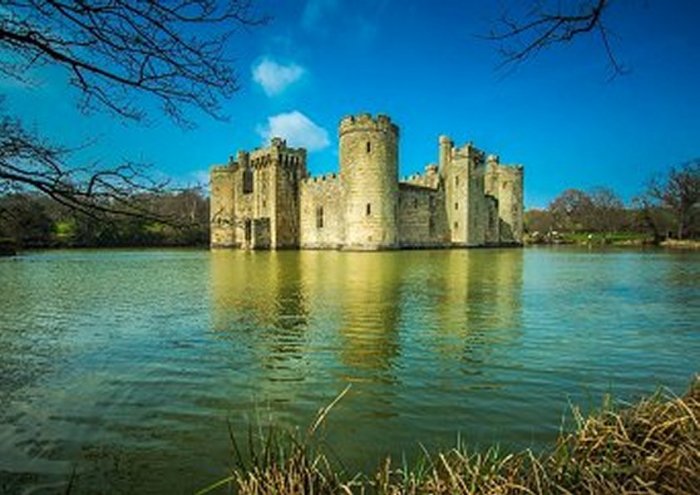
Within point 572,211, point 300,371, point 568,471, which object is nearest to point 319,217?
point 300,371

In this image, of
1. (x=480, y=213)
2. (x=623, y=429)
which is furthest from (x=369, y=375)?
(x=480, y=213)

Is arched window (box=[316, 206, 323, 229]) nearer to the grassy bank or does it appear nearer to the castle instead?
the castle

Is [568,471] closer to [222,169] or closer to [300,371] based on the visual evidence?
[300,371]

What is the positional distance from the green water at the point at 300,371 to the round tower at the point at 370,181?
26913 millimetres

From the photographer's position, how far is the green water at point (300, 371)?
4.11 meters

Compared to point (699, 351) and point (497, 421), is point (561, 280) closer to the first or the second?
point (699, 351)

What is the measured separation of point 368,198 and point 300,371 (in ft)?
111

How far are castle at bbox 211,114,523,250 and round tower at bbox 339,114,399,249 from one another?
0.07m

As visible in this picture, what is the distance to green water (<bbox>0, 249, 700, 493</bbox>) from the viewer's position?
4.11 meters

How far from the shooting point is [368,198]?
39656 mm

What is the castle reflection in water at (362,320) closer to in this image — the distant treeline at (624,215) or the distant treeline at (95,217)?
the distant treeline at (95,217)

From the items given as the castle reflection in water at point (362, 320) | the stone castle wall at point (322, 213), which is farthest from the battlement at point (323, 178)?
the castle reflection in water at point (362, 320)

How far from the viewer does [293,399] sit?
523cm

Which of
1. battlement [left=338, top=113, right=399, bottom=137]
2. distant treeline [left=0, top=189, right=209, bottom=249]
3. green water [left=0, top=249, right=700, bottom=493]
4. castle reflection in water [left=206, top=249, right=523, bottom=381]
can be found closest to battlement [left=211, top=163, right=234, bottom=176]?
battlement [left=338, top=113, right=399, bottom=137]
